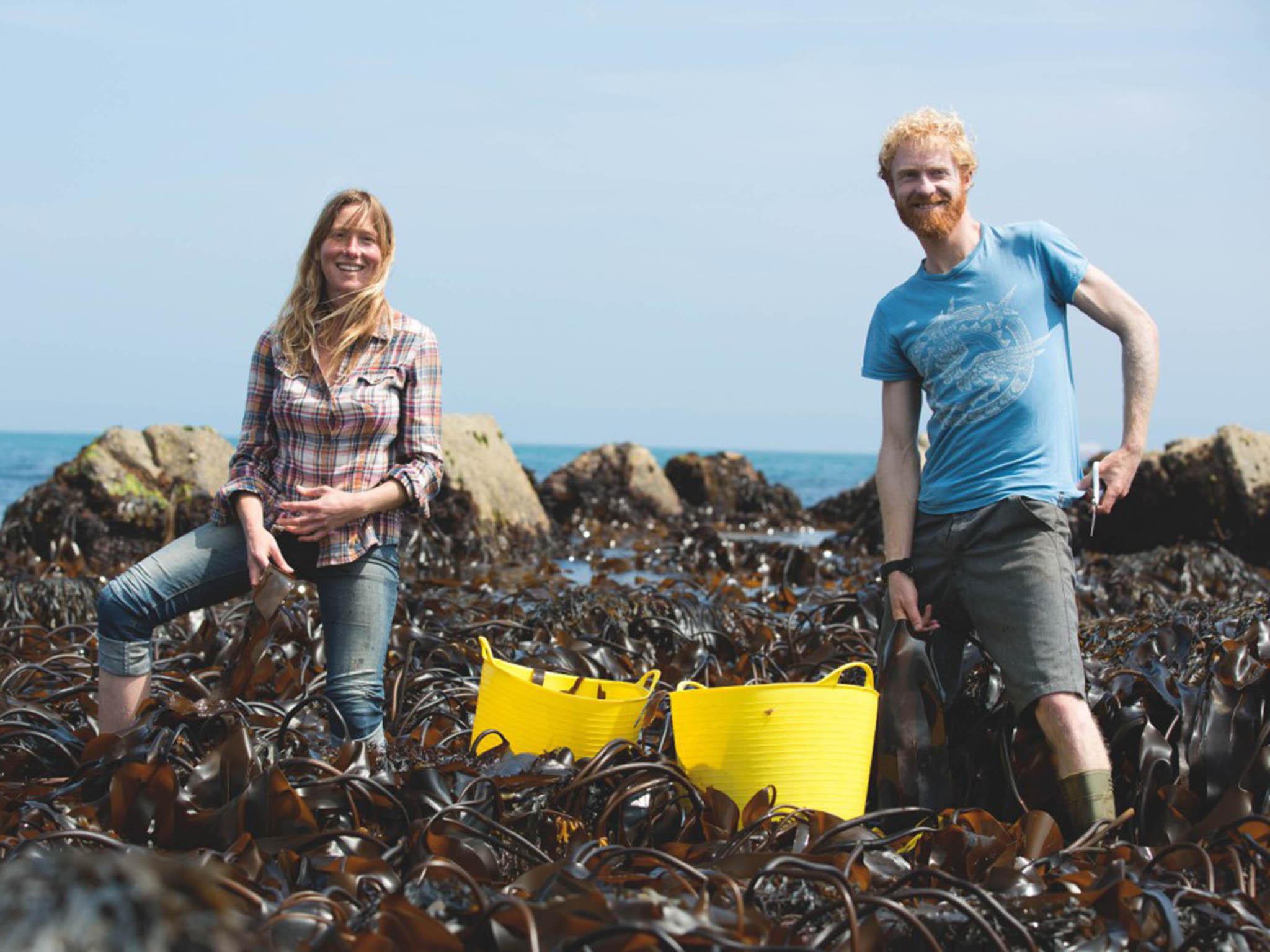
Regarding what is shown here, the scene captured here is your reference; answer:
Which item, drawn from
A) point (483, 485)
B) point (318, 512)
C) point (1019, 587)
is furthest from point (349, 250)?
point (483, 485)

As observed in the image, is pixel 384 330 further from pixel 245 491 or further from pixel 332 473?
pixel 245 491

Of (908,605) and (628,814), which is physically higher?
(908,605)

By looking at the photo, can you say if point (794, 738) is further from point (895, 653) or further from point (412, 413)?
point (412, 413)

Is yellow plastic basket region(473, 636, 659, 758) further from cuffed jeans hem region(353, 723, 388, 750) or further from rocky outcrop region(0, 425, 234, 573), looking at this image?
rocky outcrop region(0, 425, 234, 573)

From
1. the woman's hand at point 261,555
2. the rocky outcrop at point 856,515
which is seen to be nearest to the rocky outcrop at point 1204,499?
the rocky outcrop at point 856,515

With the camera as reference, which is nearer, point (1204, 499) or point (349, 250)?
point (349, 250)

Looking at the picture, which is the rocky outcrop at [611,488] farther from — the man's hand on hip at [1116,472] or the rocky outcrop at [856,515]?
the man's hand on hip at [1116,472]

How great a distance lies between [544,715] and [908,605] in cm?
96

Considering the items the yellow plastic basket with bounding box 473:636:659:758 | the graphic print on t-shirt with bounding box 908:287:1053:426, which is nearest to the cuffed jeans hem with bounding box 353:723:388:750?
the yellow plastic basket with bounding box 473:636:659:758

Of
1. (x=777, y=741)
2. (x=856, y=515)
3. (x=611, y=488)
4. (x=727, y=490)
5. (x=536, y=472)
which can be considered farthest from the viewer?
(x=536, y=472)

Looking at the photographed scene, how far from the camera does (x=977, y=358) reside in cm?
309

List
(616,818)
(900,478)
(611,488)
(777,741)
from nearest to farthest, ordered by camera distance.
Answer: (616,818) → (777,741) → (900,478) → (611,488)

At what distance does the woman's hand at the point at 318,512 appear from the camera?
312 cm

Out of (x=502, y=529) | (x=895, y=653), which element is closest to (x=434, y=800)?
(x=895, y=653)
